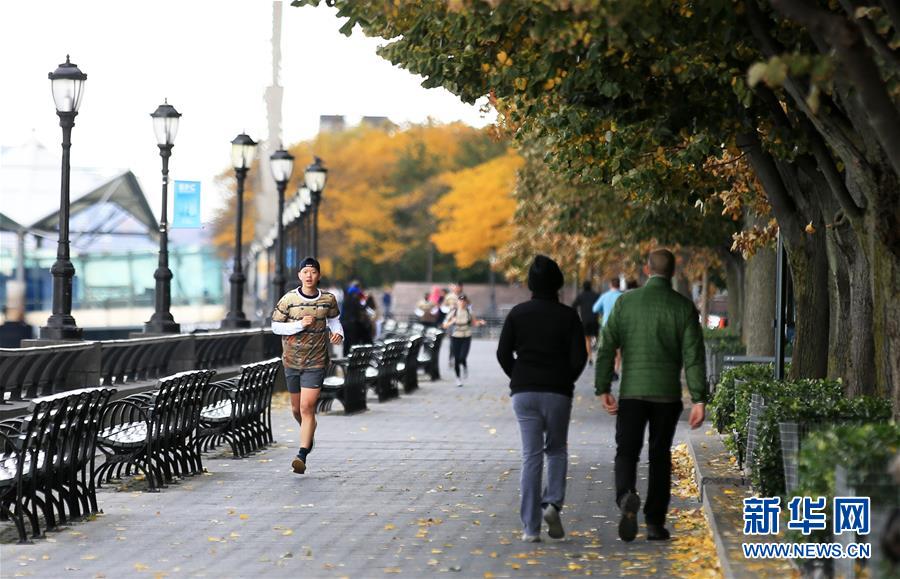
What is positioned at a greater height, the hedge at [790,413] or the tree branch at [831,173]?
the tree branch at [831,173]

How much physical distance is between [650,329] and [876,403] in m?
1.56

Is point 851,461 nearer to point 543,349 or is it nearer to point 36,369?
point 543,349

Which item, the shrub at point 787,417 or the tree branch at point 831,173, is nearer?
the shrub at point 787,417

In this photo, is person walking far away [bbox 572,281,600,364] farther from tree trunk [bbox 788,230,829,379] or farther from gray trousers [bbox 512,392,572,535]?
gray trousers [bbox 512,392,572,535]

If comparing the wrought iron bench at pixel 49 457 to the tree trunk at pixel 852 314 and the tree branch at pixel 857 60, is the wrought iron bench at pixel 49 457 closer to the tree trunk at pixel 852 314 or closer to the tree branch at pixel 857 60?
the tree branch at pixel 857 60

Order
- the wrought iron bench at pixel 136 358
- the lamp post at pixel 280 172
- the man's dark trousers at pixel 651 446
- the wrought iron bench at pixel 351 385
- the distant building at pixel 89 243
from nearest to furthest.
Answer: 1. the man's dark trousers at pixel 651 446
2. the wrought iron bench at pixel 136 358
3. the wrought iron bench at pixel 351 385
4. the lamp post at pixel 280 172
5. the distant building at pixel 89 243

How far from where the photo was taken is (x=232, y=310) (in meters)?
31.9

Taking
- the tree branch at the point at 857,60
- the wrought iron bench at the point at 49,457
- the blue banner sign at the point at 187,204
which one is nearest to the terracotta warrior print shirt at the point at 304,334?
the wrought iron bench at the point at 49,457

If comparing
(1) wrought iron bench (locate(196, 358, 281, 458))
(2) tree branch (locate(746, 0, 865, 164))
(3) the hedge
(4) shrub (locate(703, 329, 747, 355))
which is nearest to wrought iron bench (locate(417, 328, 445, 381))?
(4) shrub (locate(703, 329, 747, 355))

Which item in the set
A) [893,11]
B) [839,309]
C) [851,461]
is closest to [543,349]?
[893,11]

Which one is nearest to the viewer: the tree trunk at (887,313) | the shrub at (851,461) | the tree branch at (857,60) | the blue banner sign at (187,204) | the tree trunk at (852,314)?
the shrub at (851,461)

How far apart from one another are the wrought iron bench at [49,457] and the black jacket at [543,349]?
9.92 feet

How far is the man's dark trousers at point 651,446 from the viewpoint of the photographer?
11273mm

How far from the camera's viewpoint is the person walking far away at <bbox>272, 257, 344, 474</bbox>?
16.0 m
